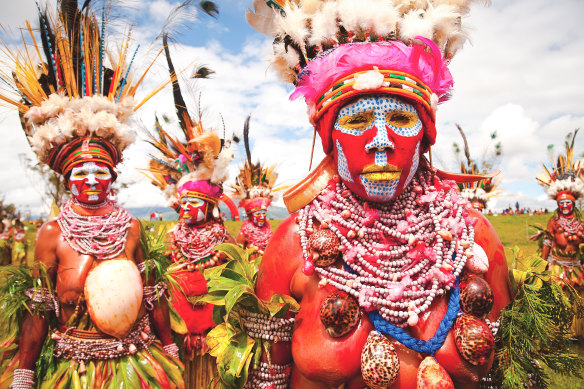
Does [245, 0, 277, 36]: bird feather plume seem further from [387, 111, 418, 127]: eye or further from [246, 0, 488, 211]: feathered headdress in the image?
[387, 111, 418, 127]: eye

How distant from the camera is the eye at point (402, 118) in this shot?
1902 millimetres

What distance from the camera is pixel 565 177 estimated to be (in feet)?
26.1

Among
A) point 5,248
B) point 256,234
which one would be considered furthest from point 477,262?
point 5,248

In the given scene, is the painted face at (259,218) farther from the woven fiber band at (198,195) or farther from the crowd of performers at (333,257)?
the crowd of performers at (333,257)

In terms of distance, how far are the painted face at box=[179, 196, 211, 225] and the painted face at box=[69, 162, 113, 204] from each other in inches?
84.4

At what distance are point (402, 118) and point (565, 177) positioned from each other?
7991 millimetres

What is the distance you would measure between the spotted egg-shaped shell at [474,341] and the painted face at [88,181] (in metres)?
2.91

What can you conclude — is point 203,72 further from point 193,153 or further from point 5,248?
point 5,248

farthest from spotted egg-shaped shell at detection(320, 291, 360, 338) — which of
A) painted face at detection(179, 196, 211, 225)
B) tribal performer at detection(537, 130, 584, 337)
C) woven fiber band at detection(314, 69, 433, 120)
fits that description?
tribal performer at detection(537, 130, 584, 337)

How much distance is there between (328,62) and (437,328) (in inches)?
56.8

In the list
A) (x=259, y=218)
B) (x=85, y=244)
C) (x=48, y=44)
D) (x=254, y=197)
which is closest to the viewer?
(x=85, y=244)

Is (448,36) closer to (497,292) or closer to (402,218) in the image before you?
(402,218)

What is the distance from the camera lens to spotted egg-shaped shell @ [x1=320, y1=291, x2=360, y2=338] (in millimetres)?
1723

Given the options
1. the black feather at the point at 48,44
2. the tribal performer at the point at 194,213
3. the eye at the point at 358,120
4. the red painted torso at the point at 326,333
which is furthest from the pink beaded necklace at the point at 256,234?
the eye at the point at 358,120
